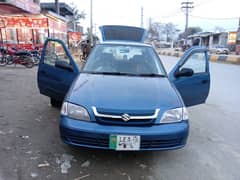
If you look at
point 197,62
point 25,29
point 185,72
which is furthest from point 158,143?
point 25,29

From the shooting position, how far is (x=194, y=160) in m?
3.10

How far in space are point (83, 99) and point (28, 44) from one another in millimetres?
14777

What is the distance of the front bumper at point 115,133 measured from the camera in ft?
8.45

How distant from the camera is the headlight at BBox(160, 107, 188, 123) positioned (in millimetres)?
2705

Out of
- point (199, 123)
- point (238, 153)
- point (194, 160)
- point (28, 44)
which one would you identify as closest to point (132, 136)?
point (194, 160)

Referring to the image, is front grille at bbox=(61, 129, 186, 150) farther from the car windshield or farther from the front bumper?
the car windshield

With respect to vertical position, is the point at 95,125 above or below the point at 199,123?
above

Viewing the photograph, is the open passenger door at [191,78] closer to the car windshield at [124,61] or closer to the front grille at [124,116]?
the car windshield at [124,61]

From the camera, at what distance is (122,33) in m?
6.78

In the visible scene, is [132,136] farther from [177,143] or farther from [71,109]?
[71,109]

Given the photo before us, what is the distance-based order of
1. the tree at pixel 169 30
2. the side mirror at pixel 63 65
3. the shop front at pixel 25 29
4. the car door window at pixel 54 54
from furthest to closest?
the tree at pixel 169 30
the shop front at pixel 25 29
the car door window at pixel 54 54
the side mirror at pixel 63 65

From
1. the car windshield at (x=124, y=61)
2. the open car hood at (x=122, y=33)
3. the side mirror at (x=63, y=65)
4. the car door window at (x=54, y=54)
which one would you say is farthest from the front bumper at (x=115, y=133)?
the open car hood at (x=122, y=33)

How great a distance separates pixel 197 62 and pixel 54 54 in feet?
9.73

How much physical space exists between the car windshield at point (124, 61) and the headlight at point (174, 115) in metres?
0.99
